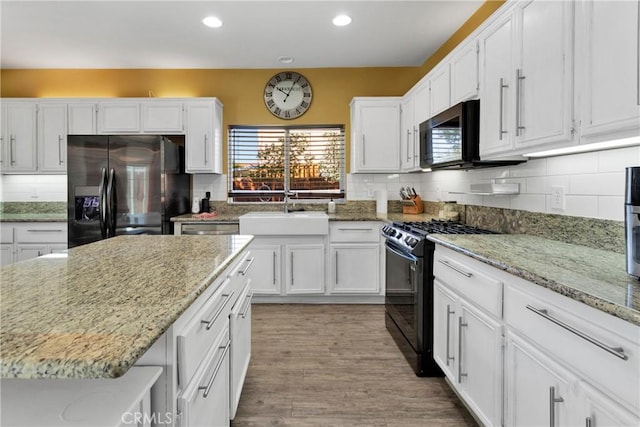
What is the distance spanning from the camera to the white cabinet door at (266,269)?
3.74m

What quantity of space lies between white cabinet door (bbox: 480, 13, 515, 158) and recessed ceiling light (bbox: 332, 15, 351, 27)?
1.29m

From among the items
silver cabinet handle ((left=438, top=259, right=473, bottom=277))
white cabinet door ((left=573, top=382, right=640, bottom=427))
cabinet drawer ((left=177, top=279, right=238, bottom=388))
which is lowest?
white cabinet door ((left=573, top=382, right=640, bottom=427))

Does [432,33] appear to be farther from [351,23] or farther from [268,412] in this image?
[268,412]

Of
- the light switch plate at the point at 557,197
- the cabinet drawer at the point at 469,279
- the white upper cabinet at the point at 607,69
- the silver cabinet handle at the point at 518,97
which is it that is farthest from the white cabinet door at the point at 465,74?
the cabinet drawer at the point at 469,279

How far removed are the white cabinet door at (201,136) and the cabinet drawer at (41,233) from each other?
1457mm

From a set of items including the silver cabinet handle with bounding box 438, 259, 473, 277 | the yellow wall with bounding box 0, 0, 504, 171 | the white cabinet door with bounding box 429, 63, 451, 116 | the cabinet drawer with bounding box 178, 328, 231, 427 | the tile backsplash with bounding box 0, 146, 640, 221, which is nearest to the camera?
Result: the cabinet drawer with bounding box 178, 328, 231, 427

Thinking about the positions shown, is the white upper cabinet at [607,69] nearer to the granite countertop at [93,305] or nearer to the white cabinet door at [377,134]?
the granite countertop at [93,305]

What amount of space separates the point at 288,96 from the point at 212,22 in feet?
4.47

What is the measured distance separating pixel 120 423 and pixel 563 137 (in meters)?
1.84

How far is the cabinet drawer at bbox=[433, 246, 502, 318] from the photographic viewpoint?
155 centimetres

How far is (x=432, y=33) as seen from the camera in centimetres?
342

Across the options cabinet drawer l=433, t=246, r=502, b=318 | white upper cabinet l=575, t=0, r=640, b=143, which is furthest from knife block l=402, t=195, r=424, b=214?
white upper cabinet l=575, t=0, r=640, b=143

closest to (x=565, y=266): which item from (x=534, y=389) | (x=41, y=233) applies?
(x=534, y=389)

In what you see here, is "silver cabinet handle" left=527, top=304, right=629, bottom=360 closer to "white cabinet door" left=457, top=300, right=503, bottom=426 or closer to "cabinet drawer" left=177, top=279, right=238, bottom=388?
"white cabinet door" left=457, top=300, right=503, bottom=426
